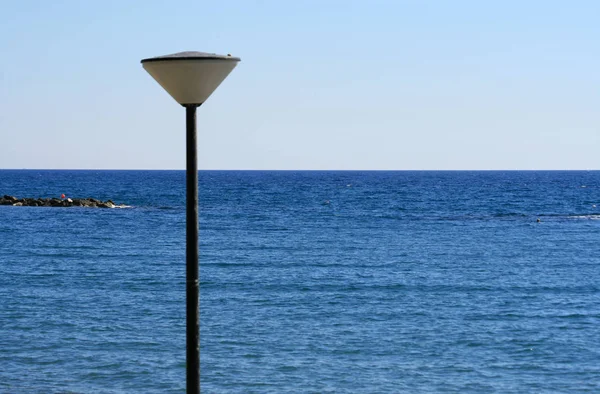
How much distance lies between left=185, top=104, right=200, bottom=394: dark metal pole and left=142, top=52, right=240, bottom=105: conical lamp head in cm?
17

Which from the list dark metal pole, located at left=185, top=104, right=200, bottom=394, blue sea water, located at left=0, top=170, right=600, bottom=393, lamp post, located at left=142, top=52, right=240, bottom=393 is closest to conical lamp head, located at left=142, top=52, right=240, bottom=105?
lamp post, located at left=142, top=52, right=240, bottom=393

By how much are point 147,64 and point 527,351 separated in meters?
13.5

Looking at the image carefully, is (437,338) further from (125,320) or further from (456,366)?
(125,320)

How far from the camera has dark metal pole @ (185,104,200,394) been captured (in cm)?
779

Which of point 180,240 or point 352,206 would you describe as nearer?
point 180,240

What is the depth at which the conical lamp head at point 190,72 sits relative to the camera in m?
7.59

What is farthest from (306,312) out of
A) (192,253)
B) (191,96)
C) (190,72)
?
(190,72)

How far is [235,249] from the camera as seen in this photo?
1564 inches

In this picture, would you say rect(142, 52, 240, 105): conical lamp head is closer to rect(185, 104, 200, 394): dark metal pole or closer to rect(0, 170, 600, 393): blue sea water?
rect(185, 104, 200, 394): dark metal pole

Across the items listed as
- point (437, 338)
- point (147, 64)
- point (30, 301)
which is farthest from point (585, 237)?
point (147, 64)

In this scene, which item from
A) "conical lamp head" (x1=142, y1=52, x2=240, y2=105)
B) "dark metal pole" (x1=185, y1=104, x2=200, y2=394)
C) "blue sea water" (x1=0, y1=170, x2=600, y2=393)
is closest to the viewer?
"conical lamp head" (x1=142, y1=52, x2=240, y2=105)

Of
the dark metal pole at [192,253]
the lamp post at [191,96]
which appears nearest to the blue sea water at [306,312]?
the dark metal pole at [192,253]

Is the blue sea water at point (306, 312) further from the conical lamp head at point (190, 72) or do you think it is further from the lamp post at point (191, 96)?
the conical lamp head at point (190, 72)

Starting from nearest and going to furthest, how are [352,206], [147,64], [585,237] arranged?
[147,64] < [585,237] < [352,206]
